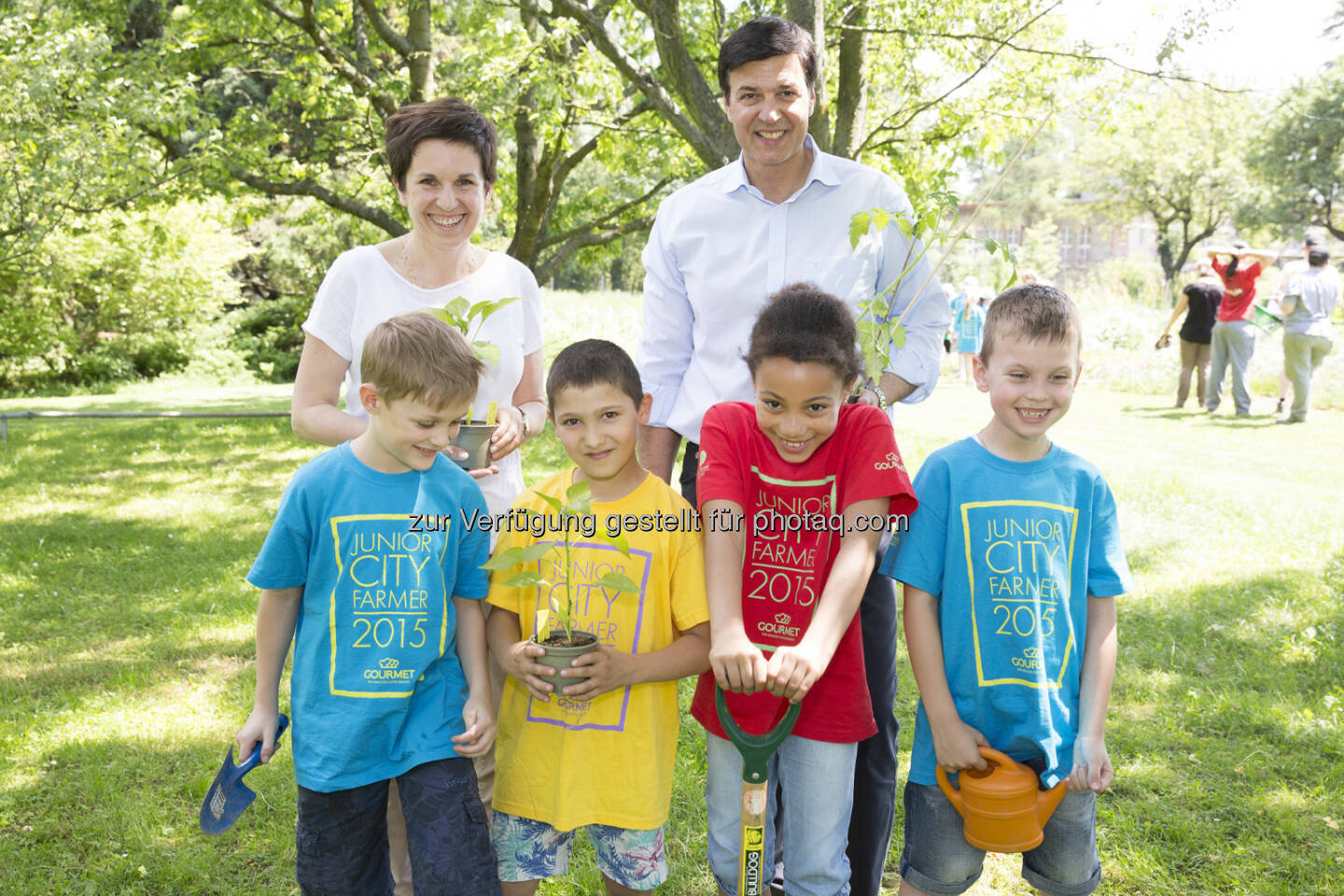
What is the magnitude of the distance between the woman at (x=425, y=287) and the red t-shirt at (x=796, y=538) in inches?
25.5

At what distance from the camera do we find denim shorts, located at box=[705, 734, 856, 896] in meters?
2.27

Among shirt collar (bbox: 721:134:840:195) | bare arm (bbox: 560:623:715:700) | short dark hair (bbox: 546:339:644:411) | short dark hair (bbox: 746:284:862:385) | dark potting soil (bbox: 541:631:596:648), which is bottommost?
bare arm (bbox: 560:623:715:700)

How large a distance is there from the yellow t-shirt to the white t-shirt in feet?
1.37

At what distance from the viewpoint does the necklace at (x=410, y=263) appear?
8.68 feet

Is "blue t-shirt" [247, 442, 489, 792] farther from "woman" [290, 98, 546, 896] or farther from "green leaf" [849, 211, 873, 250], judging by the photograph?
"green leaf" [849, 211, 873, 250]

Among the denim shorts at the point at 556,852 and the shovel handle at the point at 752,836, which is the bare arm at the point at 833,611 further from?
the denim shorts at the point at 556,852

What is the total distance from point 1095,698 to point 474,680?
1.48 m

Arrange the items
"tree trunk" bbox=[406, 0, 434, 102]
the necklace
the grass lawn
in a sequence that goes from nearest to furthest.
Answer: the necklace < the grass lawn < "tree trunk" bbox=[406, 0, 434, 102]

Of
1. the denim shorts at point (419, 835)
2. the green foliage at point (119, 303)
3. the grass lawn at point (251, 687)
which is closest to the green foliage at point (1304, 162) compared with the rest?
the grass lawn at point (251, 687)

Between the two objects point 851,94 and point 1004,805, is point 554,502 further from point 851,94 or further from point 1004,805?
point 851,94

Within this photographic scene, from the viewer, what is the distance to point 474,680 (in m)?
2.34

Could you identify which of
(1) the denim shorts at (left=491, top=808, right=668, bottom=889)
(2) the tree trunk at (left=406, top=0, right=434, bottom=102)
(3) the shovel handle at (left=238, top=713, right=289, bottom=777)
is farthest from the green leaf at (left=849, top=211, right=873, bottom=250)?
(2) the tree trunk at (left=406, top=0, right=434, bottom=102)

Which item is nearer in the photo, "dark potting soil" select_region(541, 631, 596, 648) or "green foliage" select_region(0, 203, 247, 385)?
"dark potting soil" select_region(541, 631, 596, 648)

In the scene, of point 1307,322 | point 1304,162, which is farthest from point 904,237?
point 1304,162
